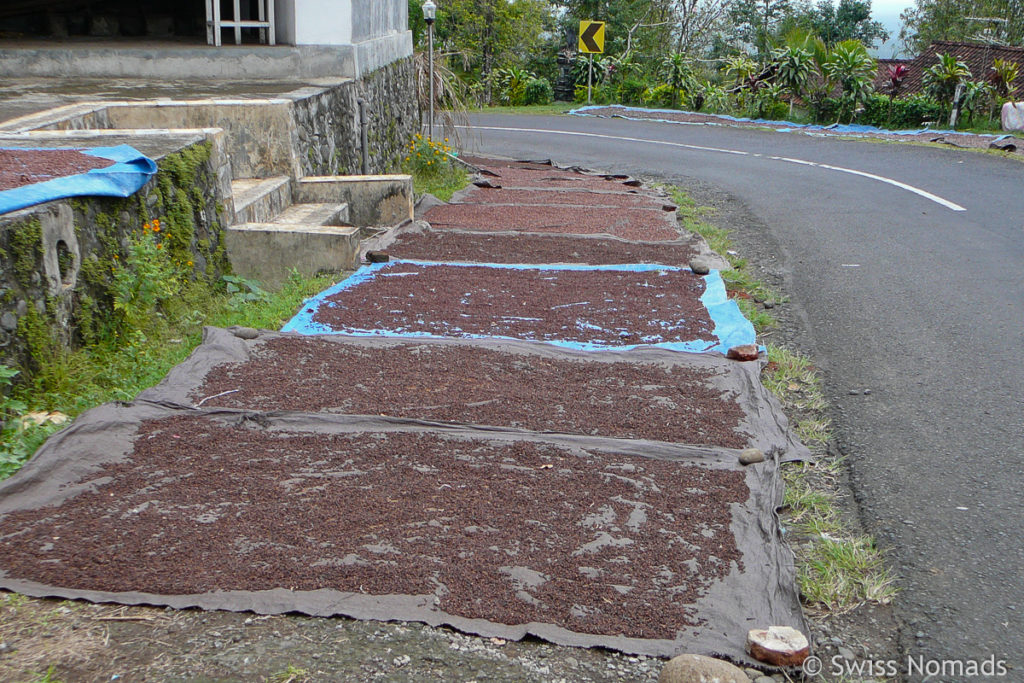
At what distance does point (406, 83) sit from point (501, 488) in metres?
11.0

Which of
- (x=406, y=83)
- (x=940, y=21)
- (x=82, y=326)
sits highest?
(x=940, y=21)

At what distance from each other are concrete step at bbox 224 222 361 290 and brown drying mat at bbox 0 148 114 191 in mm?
1330

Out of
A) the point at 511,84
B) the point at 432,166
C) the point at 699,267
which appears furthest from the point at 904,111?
the point at 699,267

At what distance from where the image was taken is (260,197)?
724 centimetres

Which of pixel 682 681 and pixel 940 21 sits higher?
pixel 940 21

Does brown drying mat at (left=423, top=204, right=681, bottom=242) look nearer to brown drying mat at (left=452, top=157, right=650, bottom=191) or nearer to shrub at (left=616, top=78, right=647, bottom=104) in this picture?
brown drying mat at (left=452, top=157, right=650, bottom=191)

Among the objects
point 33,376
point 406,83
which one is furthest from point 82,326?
point 406,83

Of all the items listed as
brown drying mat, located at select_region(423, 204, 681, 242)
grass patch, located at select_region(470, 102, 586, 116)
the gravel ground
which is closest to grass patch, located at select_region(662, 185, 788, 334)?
brown drying mat, located at select_region(423, 204, 681, 242)

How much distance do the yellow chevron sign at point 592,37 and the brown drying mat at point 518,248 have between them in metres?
16.4

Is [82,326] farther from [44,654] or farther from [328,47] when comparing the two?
[328,47]

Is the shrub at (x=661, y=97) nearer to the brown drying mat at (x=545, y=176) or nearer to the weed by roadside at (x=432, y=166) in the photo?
the brown drying mat at (x=545, y=176)

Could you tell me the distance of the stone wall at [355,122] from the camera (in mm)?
8582

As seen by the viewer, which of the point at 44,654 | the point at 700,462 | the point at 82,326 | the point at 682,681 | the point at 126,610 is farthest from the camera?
the point at 82,326

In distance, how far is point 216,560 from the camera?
306 cm
